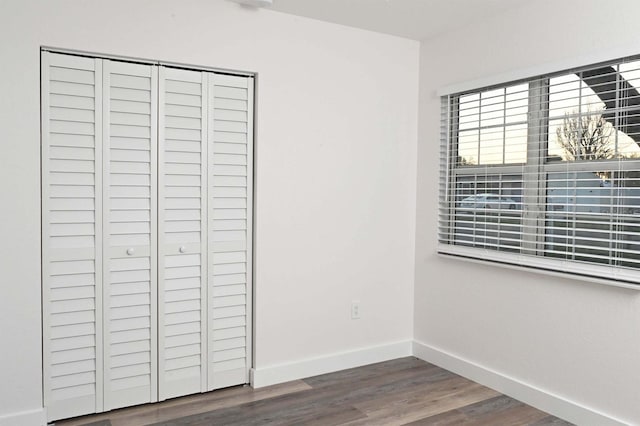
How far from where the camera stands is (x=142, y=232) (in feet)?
9.11

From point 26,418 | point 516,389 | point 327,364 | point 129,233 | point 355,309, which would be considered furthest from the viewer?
point 355,309

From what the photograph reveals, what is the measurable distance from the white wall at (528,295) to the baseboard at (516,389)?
26mm

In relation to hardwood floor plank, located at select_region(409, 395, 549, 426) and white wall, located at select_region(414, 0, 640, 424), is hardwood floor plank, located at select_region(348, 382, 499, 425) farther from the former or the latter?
white wall, located at select_region(414, 0, 640, 424)

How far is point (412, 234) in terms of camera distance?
374cm

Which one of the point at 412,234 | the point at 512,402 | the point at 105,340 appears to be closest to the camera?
the point at 105,340

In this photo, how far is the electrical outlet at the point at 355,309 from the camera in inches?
137

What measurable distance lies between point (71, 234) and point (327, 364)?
5.83 feet

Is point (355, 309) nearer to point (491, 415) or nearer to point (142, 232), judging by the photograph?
point (491, 415)

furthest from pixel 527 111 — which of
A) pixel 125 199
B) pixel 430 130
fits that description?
pixel 125 199

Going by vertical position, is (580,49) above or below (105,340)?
above

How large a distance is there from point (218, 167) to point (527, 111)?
6.02 ft

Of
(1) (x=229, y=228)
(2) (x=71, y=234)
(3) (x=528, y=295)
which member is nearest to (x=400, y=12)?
(1) (x=229, y=228)

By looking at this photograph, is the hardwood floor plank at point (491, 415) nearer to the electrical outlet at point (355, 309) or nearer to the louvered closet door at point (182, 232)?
the electrical outlet at point (355, 309)

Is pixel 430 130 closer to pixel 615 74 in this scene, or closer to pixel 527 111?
pixel 527 111
